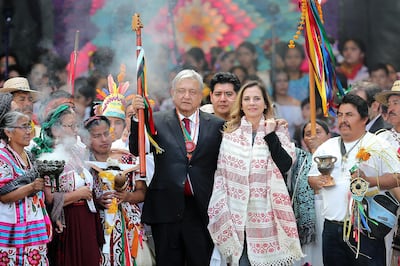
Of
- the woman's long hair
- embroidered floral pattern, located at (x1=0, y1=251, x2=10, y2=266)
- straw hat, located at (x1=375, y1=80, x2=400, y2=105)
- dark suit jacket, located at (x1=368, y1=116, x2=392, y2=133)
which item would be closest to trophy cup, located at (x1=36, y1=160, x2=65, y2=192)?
embroidered floral pattern, located at (x1=0, y1=251, x2=10, y2=266)

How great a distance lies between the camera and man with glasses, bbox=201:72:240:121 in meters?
7.02

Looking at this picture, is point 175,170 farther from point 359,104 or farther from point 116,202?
point 359,104

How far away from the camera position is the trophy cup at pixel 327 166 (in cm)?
604

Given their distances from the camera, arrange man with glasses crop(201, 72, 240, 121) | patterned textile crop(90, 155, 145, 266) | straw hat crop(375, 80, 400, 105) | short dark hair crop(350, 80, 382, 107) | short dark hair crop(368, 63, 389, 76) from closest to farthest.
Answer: patterned textile crop(90, 155, 145, 266), straw hat crop(375, 80, 400, 105), man with glasses crop(201, 72, 240, 121), short dark hair crop(350, 80, 382, 107), short dark hair crop(368, 63, 389, 76)

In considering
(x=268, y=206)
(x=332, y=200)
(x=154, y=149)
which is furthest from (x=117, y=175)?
(x=332, y=200)

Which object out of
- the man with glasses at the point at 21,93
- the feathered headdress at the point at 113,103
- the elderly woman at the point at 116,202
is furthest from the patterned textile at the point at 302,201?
the man with glasses at the point at 21,93

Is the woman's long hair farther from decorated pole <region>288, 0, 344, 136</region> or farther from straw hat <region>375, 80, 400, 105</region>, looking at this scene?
straw hat <region>375, 80, 400, 105</region>

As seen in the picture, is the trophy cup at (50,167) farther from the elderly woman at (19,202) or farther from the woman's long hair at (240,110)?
the woman's long hair at (240,110)

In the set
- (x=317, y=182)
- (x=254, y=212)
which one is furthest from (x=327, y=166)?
(x=254, y=212)

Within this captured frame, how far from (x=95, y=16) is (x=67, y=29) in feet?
1.43

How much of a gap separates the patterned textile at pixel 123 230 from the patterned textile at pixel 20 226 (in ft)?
2.26

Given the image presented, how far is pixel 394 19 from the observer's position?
9953mm

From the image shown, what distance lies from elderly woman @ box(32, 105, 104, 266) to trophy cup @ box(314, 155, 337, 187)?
190 centimetres

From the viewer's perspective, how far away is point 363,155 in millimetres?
5910
